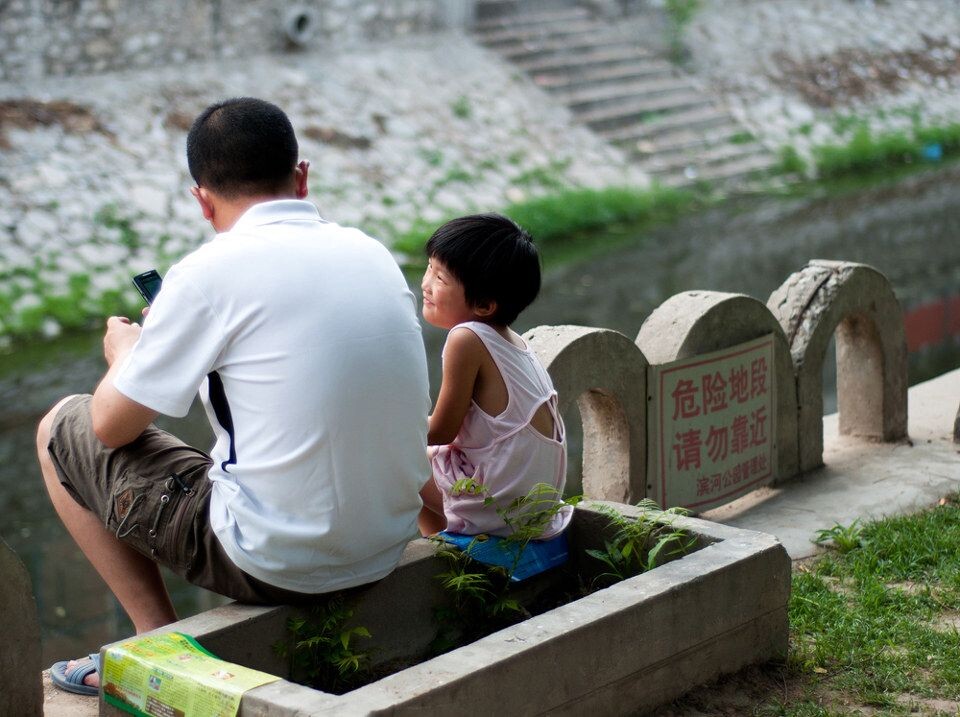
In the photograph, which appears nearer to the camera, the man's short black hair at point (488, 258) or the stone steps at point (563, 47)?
the man's short black hair at point (488, 258)

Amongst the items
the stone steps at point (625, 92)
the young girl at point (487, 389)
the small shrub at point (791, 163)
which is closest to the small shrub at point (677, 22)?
the stone steps at point (625, 92)

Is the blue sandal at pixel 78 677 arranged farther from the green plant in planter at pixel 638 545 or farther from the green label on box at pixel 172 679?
the green plant in planter at pixel 638 545

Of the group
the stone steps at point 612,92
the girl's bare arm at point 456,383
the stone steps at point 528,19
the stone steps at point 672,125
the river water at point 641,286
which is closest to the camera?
the girl's bare arm at point 456,383

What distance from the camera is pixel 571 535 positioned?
Result: 3459mm

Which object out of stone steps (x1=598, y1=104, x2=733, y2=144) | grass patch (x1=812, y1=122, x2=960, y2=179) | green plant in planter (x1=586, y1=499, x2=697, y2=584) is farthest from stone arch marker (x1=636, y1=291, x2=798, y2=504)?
grass patch (x1=812, y1=122, x2=960, y2=179)

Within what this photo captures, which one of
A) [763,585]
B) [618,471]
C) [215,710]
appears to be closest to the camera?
[215,710]

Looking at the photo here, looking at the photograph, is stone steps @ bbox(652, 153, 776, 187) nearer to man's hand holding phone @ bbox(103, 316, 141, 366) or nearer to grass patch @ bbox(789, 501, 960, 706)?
grass patch @ bbox(789, 501, 960, 706)

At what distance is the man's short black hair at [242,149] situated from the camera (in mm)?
2914

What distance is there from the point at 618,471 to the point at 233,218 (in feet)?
6.46

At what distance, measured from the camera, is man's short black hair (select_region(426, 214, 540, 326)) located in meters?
3.32

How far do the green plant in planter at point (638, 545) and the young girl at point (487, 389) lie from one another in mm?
→ 134

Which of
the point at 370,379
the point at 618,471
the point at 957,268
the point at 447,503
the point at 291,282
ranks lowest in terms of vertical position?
the point at 957,268

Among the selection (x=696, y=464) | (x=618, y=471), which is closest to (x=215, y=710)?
(x=618, y=471)

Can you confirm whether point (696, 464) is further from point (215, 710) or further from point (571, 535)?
point (215, 710)
